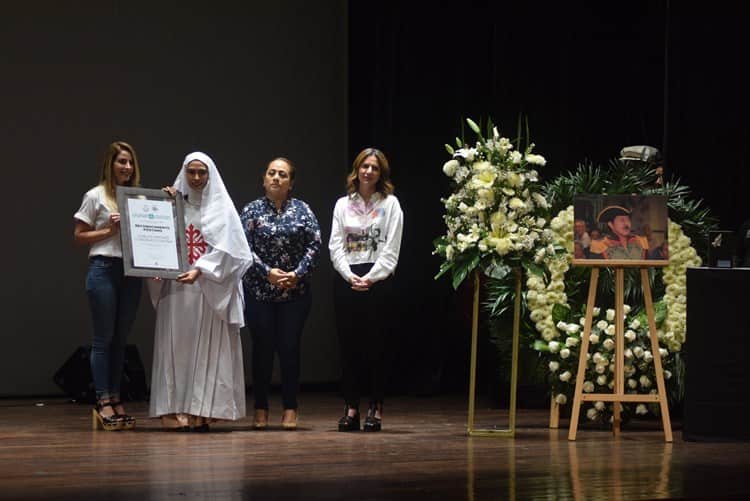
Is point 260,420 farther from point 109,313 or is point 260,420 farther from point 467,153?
point 467,153

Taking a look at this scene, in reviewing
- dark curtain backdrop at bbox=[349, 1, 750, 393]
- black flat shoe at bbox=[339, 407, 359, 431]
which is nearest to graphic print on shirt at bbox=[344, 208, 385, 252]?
black flat shoe at bbox=[339, 407, 359, 431]

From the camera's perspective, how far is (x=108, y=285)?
634 cm

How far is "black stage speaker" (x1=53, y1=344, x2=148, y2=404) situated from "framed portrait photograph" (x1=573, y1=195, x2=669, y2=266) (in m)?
3.73

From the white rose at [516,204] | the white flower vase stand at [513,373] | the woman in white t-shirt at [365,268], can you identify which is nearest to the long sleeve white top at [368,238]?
the woman in white t-shirt at [365,268]

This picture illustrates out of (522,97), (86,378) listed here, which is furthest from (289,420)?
(522,97)

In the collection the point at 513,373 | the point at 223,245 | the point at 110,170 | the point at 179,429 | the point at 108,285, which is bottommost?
the point at 179,429

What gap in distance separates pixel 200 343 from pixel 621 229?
214cm

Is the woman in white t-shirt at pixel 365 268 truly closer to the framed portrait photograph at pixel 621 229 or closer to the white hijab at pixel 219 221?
the white hijab at pixel 219 221

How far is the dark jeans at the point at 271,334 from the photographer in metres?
6.58

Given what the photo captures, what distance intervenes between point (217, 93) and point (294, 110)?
60 centimetres

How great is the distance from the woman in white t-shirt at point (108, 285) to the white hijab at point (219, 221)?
0.38m

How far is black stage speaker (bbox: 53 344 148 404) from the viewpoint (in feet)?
27.6

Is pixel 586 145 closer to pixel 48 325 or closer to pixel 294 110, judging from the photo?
pixel 294 110

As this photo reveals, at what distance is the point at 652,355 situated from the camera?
6441 millimetres
